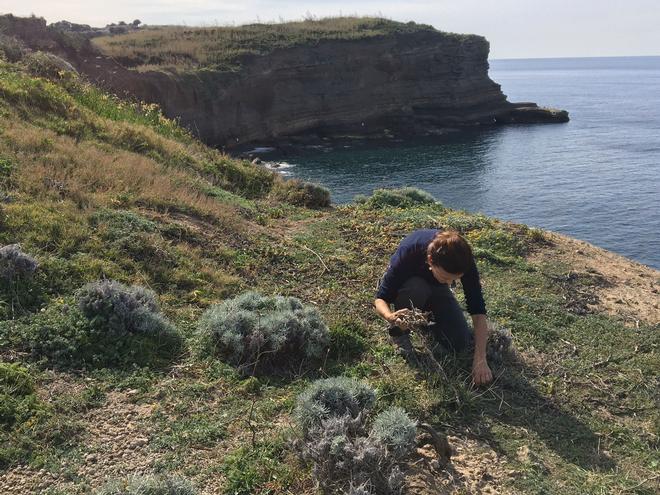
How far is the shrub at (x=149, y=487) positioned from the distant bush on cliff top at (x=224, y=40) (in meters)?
44.7

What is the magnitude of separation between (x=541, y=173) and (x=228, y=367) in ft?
114

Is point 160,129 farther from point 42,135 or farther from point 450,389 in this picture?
point 450,389

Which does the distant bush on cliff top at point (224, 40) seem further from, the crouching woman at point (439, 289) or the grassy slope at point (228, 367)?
the crouching woman at point (439, 289)

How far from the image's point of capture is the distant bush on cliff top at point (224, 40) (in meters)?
47.7

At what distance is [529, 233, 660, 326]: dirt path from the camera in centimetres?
825

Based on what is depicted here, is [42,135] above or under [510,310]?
above

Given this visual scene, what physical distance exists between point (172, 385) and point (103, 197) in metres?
4.60

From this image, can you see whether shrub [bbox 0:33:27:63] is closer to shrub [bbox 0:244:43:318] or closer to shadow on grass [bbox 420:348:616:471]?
shrub [bbox 0:244:43:318]

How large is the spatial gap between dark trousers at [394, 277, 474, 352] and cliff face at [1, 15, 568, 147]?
127 ft

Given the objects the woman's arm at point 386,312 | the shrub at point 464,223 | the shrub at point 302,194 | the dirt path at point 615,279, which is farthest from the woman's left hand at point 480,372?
the shrub at point 302,194

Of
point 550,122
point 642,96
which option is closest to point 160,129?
point 550,122

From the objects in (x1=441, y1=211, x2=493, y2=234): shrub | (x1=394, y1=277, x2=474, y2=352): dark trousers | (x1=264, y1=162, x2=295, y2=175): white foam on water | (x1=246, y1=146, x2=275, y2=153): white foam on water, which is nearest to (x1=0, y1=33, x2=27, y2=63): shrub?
(x1=441, y1=211, x2=493, y2=234): shrub

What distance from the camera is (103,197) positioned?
8664 millimetres

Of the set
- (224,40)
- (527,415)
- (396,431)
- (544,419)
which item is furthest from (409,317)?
(224,40)
